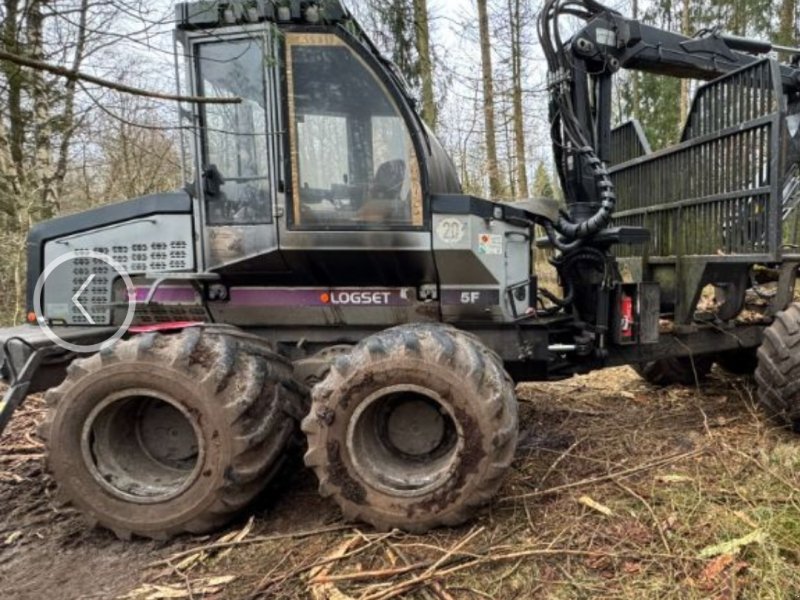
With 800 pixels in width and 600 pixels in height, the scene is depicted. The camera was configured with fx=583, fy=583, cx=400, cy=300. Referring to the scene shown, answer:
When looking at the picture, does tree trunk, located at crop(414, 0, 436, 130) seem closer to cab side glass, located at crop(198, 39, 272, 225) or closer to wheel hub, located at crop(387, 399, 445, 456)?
cab side glass, located at crop(198, 39, 272, 225)

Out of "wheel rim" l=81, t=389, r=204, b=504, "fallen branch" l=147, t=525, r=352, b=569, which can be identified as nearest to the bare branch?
"wheel rim" l=81, t=389, r=204, b=504

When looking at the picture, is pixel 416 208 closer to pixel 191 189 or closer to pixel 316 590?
pixel 191 189

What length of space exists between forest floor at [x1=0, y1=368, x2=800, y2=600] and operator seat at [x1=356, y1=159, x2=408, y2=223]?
1.69 meters

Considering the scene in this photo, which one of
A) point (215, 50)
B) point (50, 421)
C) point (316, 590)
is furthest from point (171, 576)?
point (215, 50)

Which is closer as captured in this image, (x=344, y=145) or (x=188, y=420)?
(x=188, y=420)

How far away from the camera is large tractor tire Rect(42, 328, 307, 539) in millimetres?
2990

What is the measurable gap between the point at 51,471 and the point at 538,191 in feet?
69.3

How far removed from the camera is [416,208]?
3.38 meters

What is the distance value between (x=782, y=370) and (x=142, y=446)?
158 inches

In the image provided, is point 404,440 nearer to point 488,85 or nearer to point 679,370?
point 679,370

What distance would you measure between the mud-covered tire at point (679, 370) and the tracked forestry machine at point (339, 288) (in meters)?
1.03

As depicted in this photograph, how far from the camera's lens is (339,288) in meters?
3.63

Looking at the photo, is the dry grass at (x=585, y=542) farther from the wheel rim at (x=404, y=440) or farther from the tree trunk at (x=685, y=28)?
the tree trunk at (x=685, y=28)

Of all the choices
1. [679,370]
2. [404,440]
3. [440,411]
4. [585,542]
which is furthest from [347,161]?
[679,370]
